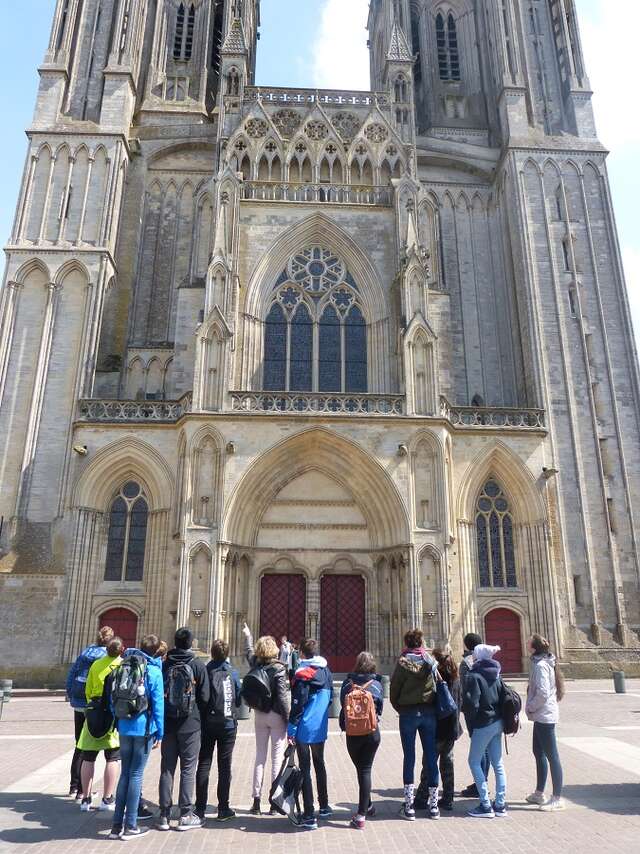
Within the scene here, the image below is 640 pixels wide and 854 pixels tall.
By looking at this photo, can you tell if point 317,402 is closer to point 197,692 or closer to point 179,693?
point 197,692

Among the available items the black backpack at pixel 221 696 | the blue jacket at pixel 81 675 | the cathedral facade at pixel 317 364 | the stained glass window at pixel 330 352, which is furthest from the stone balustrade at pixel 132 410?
the black backpack at pixel 221 696

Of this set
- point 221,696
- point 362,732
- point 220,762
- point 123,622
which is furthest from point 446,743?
point 123,622

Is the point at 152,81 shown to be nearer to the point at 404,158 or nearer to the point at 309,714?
the point at 404,158

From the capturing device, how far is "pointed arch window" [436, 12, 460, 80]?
3084cm

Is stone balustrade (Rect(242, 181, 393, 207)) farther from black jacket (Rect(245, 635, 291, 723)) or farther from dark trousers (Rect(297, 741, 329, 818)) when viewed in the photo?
dark trousers (Rect(297, 741, 329, 818))

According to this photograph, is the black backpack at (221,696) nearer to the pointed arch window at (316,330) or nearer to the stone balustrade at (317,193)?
the pointed arch window at (316,330)

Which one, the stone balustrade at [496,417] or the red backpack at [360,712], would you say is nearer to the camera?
the red backpack at [360,712]

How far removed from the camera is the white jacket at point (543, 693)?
6.59 m

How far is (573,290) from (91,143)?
1807 cm

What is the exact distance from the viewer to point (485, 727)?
636cm

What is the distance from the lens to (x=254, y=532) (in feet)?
64.3

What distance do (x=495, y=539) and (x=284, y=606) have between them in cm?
672

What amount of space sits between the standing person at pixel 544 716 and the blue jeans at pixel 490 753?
17.5 inches

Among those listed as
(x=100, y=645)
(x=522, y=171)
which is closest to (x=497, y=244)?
(x=522, y=171)
